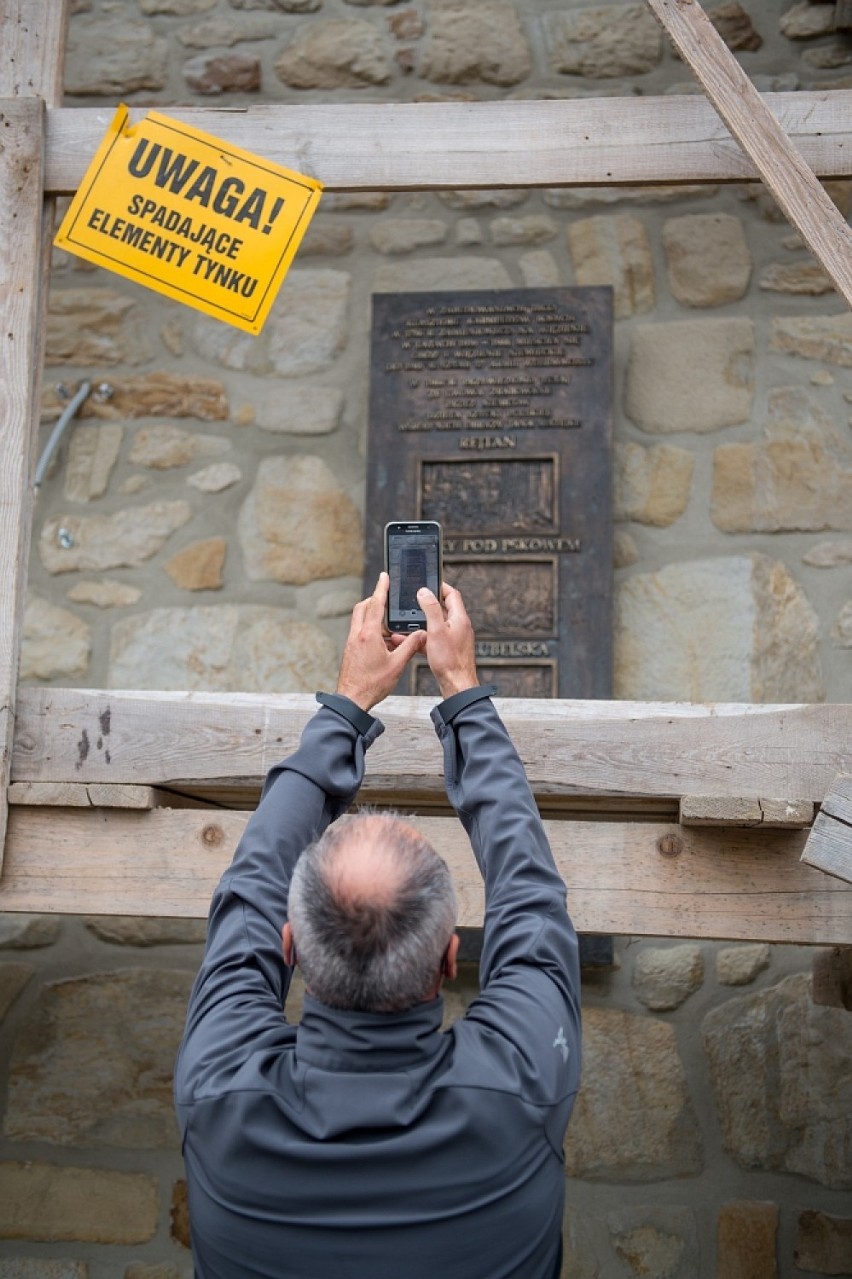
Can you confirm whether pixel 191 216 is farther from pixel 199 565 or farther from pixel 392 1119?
pixel 392 1119

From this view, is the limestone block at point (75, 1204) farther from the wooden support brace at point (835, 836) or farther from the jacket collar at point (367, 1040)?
the jacket collar at point (367, 1040)

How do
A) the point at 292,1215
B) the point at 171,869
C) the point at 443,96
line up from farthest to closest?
the point at 443,96 < the point at 171,869 < the point at 292,1215

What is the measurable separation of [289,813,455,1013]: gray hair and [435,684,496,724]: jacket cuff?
0.95 feet

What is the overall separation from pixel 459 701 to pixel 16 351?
53.7 inches

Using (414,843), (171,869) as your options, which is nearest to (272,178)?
(171,869)

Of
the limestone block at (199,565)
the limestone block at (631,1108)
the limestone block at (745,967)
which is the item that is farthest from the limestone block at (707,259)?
the limestone block at (631,1108)

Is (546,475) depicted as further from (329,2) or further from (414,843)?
(414,843)

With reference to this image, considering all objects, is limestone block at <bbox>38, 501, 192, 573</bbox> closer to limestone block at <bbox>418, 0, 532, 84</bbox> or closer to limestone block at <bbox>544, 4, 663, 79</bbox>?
limestone block at <bbox>418, 0, 532, 84</bbox>

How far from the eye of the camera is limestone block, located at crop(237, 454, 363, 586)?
13.5 feet

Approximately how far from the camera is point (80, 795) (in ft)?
8.52

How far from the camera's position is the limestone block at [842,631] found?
3.91 m

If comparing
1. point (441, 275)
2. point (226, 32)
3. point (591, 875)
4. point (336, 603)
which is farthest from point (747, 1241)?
point (226, 32)

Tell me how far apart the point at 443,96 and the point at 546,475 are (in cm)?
123

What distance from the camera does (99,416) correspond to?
4293 mm
